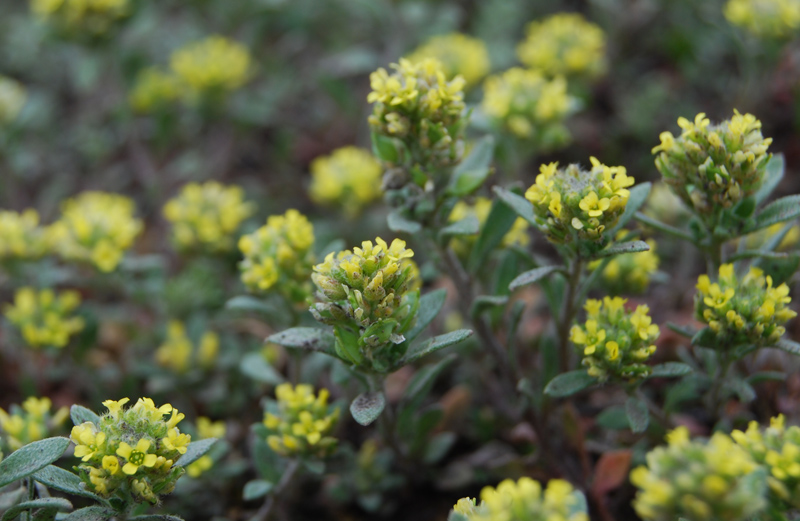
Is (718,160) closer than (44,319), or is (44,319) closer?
(718,160)

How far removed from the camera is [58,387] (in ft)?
12.8

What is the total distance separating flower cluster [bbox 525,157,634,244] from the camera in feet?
7.39

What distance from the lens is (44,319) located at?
3.51 m

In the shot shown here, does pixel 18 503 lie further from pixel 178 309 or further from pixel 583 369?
pixel 583 369

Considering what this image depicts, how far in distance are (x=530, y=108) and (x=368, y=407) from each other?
196cm

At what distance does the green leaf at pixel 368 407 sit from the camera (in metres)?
2.26

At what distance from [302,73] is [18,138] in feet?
7.32

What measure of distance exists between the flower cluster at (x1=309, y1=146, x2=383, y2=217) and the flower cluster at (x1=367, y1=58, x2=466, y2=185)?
1.48 meters

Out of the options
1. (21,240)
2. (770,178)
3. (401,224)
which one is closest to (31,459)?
(401,224)

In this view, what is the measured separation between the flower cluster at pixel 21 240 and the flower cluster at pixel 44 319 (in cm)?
20

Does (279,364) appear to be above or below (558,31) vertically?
below

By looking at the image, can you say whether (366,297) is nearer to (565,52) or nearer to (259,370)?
(259,370)

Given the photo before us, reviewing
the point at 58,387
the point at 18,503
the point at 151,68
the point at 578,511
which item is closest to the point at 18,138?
the point at 151,68

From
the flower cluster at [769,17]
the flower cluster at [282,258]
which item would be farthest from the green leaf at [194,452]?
the flower cluster at [769,17]
